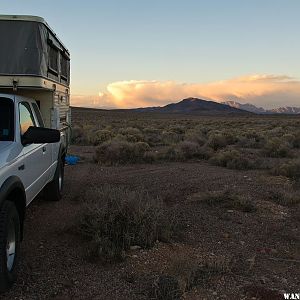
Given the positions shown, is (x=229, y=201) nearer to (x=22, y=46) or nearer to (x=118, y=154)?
(x=22, y=46)

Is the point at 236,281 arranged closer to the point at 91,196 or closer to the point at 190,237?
the point at 190,237

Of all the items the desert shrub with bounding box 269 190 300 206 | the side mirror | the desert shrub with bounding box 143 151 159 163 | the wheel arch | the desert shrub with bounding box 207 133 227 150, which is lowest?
the desert shrub with bounding box 269 190 300 206

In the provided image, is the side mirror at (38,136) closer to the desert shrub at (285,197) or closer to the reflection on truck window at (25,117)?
the reflection on truck window at (25,117)

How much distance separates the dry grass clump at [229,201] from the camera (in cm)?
839

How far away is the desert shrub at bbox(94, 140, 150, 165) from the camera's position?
49.1 ft

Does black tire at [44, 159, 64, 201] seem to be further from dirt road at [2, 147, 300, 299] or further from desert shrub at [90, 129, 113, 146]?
desert shrub at [90, 129, 113, 146]

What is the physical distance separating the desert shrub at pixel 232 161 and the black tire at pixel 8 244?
9.81 meters

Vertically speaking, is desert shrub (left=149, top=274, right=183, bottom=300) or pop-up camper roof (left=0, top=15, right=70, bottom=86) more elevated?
pop-up camper roof (left=0, top=15, right=70, bottom=86)

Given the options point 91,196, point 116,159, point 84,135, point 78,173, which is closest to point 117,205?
point 91,196

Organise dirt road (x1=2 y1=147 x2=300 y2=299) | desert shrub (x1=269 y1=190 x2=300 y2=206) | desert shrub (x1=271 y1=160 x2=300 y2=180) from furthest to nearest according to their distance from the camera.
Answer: desert shrub (x1=271 y1=160 x2=300 y2=180)
desert shrub (x1=269 y1=190 x2=300 y2=206)
dirt road (x1=2 y1=147 x2=300 y2=299)

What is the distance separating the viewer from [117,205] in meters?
6.49

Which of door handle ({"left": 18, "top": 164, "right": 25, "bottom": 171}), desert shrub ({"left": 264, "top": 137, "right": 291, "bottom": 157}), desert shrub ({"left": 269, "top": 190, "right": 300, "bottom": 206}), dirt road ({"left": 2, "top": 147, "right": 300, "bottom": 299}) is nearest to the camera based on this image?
dirt road ({"left": 2, "top": 147, "right": 300, "bottom": 299})

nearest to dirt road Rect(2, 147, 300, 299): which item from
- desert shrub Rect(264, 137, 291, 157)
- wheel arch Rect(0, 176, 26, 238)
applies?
wheel arch Rect(0, 176, 26, 238)

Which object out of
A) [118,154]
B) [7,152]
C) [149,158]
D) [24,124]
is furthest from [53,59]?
[149,158]
